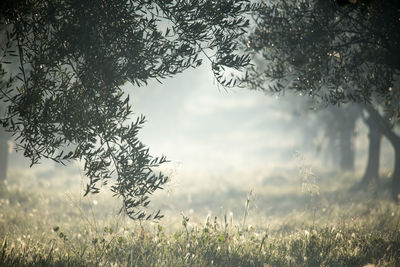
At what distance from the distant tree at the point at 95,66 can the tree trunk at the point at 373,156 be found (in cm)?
1425

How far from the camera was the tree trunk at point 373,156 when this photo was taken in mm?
16766

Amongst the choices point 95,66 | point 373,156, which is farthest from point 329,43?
point 373,156

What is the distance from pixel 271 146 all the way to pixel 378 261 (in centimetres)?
6469

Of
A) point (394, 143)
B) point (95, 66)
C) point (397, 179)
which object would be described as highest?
point (394, 143)

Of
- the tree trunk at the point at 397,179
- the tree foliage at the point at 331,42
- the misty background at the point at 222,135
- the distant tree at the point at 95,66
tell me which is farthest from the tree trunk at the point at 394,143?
the distant tree at the point at 95,66

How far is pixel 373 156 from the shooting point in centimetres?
1727

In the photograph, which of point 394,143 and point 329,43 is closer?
point 329,43

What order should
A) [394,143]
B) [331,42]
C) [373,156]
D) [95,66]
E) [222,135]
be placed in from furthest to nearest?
[222,135] < [373,156] < [394,143] < [331,42] < [95,66]

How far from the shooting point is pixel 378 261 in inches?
243

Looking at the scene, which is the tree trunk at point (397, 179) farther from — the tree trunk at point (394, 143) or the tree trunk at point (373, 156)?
the tree trunk at point (373, 156)

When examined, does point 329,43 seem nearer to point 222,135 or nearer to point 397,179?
point 397,179

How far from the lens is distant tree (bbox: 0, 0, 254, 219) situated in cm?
547

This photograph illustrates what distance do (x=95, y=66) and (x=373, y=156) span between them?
18057mm

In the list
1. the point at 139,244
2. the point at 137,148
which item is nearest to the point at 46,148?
the point at 137,148
